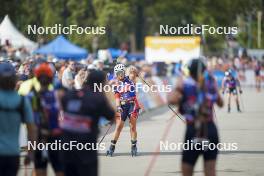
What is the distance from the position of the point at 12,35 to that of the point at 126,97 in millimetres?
21017

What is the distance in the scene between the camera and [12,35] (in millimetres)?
39594

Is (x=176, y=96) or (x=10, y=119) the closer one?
(x=10, y=119)

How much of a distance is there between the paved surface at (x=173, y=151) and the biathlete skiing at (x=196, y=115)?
4514 mm

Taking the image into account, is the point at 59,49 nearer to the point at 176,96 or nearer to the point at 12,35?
the point at 12,35

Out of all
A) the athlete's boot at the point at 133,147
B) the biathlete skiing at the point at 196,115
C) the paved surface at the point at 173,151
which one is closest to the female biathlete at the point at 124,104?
the athlete's boot at the point at 133,147

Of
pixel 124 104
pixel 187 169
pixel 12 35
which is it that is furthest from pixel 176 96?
pixel 12 35

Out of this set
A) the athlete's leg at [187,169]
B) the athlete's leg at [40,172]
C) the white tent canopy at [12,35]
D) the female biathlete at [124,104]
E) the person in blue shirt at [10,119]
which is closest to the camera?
the person in blue shirt at [10,119]

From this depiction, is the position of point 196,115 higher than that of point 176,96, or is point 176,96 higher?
point 176,96

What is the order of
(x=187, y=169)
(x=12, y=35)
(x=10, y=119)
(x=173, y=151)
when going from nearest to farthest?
(x=10, y=119), (x=187, y=169), (x=173, y=151), (x=12, y=35)

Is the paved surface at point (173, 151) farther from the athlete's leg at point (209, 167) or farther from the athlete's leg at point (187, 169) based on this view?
the athlete's leg at point (187, 169)

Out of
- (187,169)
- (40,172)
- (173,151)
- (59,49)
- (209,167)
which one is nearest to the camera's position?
(187,169)

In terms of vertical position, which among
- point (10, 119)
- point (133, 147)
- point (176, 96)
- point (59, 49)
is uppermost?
point (59, 49)

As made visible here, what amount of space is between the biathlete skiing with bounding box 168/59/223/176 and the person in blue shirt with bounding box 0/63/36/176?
1832 mm

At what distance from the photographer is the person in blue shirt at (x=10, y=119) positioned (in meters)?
10.5
